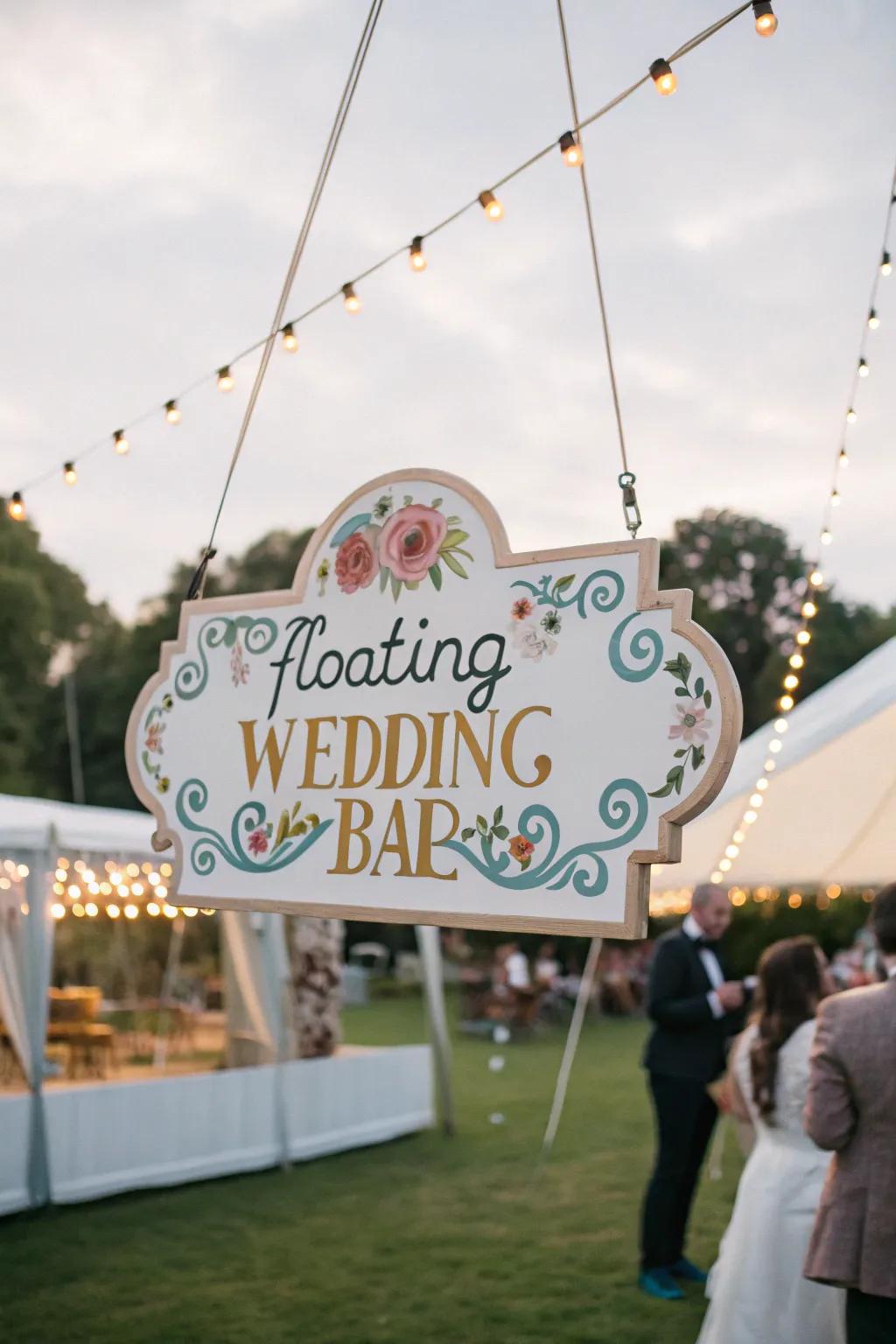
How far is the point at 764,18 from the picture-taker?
8.20ft

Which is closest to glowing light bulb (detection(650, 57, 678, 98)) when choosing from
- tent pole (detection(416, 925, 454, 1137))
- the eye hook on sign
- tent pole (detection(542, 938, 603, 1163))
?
the eye hook on sign

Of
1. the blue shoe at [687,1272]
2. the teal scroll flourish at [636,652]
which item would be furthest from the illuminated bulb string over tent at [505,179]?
the blue shoe at [687,1272]

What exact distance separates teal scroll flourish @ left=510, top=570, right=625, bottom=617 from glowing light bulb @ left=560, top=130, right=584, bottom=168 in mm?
1035

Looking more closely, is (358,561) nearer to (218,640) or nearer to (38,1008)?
(218,640)

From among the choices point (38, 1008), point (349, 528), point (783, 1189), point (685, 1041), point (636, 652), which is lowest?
point (783, 1189)

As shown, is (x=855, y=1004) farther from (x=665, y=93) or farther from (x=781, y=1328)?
(x=665, y=93)

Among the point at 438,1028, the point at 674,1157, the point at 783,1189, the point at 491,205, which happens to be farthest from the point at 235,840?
the point at 438,1028

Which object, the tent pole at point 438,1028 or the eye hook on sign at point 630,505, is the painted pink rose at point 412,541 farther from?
the tent pole at point 438,1028

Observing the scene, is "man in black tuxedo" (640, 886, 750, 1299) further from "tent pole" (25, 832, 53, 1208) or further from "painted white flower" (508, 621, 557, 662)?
"tent pole" (25, 832, 53, 1208)

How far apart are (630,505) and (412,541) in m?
0.43

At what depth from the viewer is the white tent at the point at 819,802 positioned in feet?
15.4

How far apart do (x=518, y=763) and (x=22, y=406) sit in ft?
28.6

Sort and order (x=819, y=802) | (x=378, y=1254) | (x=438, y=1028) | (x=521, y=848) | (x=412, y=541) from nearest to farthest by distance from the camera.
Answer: (x=521, y=848) < (x=412, y=541) < (x=819, y=802) < (x=378, y=1254) < (x=438, y=1028)

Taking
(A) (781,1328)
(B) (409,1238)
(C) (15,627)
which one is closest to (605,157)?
(A) (781,1328)
